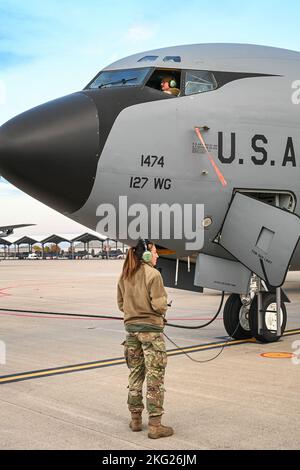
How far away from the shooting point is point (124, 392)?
746 cm

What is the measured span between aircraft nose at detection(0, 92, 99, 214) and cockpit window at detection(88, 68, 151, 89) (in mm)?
1189

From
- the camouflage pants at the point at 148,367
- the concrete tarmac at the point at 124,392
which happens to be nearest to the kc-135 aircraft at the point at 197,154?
the concrete tarmac at the point at 124,392

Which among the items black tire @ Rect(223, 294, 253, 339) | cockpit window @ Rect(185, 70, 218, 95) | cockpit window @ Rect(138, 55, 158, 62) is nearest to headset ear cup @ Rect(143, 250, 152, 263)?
cockpit window @ Rect(185, 70, 218, 95)

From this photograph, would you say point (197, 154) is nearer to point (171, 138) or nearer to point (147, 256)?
point (171, 138)

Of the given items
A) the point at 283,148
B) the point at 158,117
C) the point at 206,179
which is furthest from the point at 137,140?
the point at 283,148

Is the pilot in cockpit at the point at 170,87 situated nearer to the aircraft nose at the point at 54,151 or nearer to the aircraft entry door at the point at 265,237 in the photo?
the aircraft nose at the point at 54,151

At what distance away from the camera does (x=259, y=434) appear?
5652mm

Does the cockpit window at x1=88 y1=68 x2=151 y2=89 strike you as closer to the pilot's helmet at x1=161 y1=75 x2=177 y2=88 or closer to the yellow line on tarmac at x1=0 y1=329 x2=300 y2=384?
the pilot's helmet at x1=161 y1=75 x2=177 y2=88

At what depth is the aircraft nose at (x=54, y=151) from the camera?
874 centimetres

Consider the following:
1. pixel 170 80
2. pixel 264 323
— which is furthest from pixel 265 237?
pixel 170 80

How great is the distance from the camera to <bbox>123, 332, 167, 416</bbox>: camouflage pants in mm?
5617

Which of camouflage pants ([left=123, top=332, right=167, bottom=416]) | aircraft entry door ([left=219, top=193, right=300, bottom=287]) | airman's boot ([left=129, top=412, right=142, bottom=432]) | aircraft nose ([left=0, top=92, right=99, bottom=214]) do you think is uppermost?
aircraft nose ([left=0, top=92, right=99, bottom=214])

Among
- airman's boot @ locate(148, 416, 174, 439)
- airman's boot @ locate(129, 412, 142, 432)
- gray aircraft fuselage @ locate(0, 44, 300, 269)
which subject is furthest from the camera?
gray aircraft fuselage @ locate(0, 44, 300, 269)

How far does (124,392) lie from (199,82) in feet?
18.9
